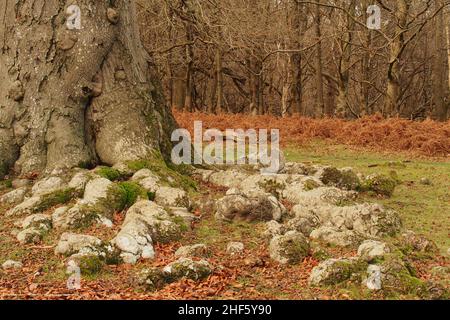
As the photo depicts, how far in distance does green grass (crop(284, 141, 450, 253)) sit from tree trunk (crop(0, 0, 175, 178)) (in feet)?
13.6

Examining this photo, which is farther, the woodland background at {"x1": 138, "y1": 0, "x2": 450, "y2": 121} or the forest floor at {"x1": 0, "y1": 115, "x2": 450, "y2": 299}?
the woodland background at {"x1": 138, "y1": 0, "x2": 450, "y2": 121}

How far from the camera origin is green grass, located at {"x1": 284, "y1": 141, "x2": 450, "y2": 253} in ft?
25.6

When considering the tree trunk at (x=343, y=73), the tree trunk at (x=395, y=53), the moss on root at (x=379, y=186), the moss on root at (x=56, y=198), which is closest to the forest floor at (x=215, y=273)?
the moss on root at (x=56, y=198)

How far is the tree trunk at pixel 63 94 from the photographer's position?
8383 millimetres

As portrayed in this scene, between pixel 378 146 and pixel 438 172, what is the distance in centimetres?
489

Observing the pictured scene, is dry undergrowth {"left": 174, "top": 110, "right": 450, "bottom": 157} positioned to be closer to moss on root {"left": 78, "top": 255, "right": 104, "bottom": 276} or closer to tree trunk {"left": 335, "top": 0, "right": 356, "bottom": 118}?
tree trunk {"left": 335, "top": 0, "right": 356, "bottom": 118}

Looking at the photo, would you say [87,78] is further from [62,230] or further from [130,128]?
[62,230]

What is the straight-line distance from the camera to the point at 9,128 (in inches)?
333

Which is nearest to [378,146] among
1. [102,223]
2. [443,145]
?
[443,145]

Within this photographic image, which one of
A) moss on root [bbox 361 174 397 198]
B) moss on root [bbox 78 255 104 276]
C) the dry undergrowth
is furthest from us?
the dry undergrowth

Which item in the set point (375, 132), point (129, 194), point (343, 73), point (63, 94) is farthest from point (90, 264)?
point (343, 73)

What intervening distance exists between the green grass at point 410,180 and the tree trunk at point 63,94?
164 inches

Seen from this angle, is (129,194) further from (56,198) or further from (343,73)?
(343,73)

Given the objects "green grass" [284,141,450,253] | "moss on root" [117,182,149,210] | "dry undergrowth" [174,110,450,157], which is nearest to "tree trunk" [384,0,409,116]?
"dry undergrowth" [174,110,450,157]
